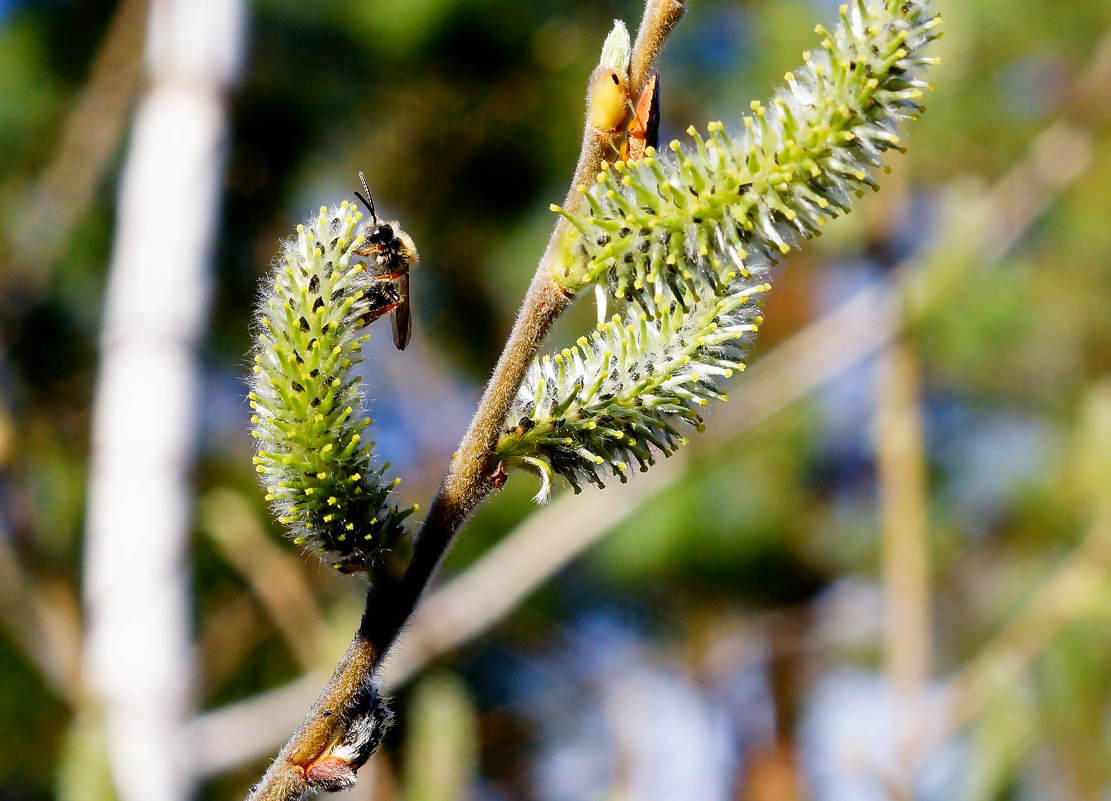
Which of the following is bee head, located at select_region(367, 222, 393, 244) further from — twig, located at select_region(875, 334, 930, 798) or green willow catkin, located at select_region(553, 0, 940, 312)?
twig, located at select_region(875, 334, 930, 798)

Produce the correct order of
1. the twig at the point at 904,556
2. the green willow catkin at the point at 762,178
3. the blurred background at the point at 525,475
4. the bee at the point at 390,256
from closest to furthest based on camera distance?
the green willow catkin at the point at 762,178
the bee at the point at 390,256
the twig at the point at 904,556
the blurred background at the point at 525,475

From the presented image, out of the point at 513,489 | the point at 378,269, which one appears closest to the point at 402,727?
the point at 513,489

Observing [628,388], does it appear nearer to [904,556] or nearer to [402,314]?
[402,314]

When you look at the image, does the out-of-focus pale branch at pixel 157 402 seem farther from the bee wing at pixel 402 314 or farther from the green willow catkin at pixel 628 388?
the green willow catkin at pixel 628 388

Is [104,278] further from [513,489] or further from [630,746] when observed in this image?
[630,746]

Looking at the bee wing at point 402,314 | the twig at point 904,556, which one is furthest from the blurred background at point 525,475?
the bee wing at point 402,314

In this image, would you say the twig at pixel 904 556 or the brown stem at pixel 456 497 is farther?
the twig at pixel 904 556

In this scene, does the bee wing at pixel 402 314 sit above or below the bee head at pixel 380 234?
below

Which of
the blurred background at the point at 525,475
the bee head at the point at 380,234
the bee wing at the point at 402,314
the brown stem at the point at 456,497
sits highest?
the blurred background at the point at 525,475
